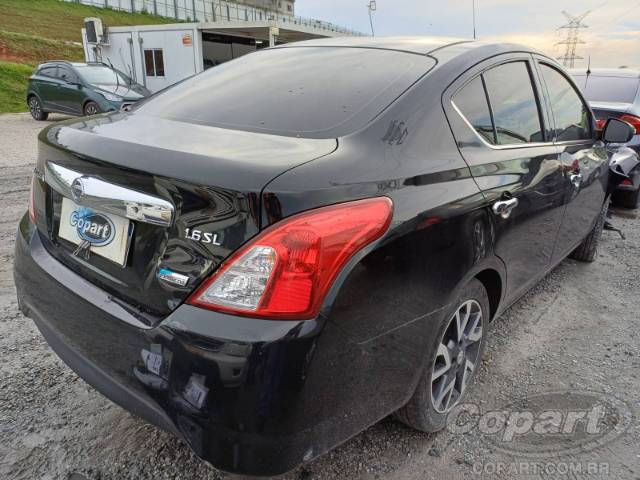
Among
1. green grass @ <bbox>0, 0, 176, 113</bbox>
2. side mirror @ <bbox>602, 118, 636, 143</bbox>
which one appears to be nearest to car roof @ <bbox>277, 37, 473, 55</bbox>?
side mirror @ <bbox>602, 118, 636, 143</bbox>

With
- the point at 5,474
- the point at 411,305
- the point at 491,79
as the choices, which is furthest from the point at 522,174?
the point at 5,474

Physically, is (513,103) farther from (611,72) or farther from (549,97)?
(611,72)

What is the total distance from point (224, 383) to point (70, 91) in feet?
41.9

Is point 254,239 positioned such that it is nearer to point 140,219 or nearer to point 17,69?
point 140,219

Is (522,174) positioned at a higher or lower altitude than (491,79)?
lower

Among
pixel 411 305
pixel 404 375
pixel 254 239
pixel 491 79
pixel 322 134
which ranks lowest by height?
pixel 404 375

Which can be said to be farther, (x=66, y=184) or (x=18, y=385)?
(x=18, y=385)

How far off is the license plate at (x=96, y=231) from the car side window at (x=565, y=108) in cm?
243

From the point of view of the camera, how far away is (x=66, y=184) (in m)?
1.71

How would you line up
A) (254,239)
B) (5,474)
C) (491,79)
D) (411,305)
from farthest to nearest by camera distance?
1. (491,79)
2. (5,474)
3. (411,305)
4. (254,239)

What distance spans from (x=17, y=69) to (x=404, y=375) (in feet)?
78.4

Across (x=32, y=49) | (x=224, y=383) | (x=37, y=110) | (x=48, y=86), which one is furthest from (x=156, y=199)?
(x=32, y=49)

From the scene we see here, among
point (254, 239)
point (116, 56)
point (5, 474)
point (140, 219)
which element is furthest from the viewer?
point (116, 56)

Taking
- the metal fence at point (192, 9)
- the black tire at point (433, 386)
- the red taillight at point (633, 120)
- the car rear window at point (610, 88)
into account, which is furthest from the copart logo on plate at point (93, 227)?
the metal fence at point (192, 9)
